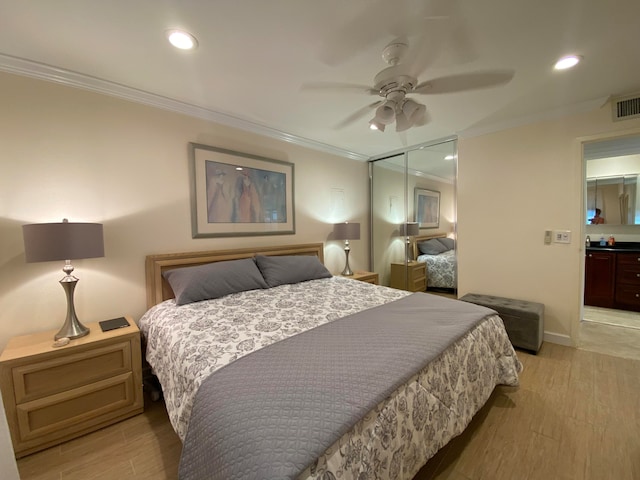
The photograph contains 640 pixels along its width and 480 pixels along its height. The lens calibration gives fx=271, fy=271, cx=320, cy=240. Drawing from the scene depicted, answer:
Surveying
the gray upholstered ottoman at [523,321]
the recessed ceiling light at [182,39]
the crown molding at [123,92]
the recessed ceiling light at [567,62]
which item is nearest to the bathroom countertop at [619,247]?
the gray upholstered ottoman at [523,321]

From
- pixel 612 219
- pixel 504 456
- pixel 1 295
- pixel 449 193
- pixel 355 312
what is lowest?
pixel 504 456

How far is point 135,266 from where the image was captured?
2.28 meters

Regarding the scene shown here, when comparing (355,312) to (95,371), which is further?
(355,312)

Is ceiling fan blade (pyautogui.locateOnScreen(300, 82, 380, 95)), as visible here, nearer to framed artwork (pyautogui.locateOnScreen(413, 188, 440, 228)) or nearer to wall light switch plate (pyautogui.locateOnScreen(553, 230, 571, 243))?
framed artwork (pyautogui.locateOnScreen(413, 188, 440, 228))

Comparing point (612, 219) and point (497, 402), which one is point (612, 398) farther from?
point (612, 219)

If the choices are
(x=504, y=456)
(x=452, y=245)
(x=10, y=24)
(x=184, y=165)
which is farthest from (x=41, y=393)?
(x=452, y=245)

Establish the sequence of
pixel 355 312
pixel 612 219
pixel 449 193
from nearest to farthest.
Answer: pixel 355 312, pixel 449 193, pixel 612 219

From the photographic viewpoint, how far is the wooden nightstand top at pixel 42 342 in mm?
1569

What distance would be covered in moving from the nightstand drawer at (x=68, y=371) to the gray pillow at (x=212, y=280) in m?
0.50

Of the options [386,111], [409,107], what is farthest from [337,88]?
[409,107]

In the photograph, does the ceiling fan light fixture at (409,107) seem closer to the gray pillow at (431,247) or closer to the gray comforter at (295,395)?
the gray comforter at (295,395)

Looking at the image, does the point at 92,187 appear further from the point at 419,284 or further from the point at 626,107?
the point at 626,107

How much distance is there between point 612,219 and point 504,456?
14.7 ft

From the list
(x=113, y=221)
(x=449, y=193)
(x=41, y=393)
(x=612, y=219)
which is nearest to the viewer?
(x=41, y=393)
